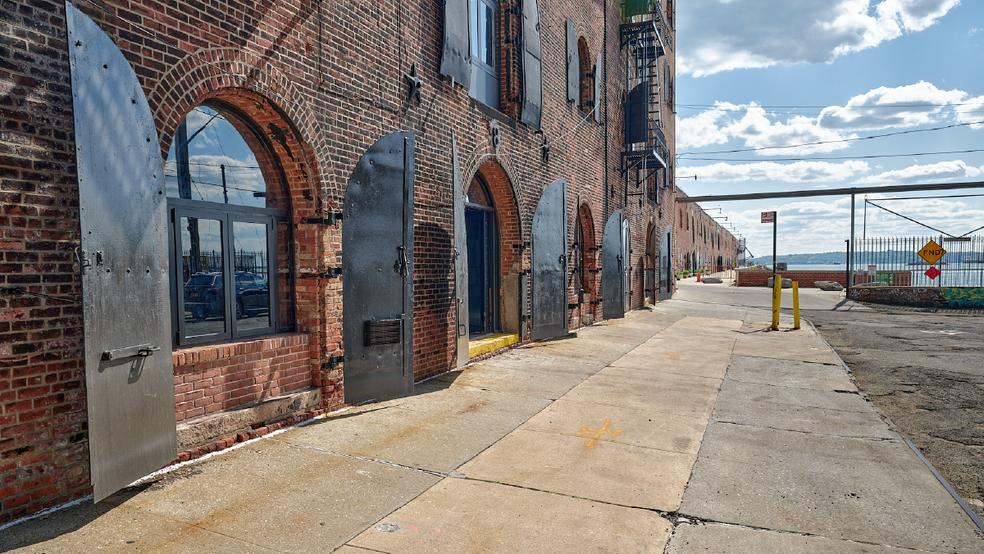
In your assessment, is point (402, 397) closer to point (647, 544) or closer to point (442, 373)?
point (442, 373)

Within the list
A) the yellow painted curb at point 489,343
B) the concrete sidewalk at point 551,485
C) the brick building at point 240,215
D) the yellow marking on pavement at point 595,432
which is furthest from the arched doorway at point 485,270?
the yellow marking on pavement at point 595,432

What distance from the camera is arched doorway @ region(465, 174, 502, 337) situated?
975 cm

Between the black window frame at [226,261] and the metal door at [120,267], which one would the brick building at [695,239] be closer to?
the black window frame at [226,261]

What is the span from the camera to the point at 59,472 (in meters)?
3.38

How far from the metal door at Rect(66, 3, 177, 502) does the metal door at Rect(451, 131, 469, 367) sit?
12.4 ft

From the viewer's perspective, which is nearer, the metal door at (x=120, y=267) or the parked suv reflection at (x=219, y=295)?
the metal door at (x=120, y=267)

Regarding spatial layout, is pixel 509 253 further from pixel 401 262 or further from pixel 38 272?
pixel 38 272

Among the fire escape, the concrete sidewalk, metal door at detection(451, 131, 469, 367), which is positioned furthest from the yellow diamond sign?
metal door at detection(451, 131, 469, 367)

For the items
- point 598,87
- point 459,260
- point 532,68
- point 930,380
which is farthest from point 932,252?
point 459,260

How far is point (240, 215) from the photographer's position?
498cm

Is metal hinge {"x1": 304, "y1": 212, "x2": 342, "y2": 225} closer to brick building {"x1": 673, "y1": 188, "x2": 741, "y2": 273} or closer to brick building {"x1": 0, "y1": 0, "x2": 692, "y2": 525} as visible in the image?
brick building {"x1": 0, "y1": 0, "x2": 692, "y2": 525}

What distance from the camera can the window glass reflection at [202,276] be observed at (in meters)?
4.53

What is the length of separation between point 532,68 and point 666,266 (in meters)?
14.2

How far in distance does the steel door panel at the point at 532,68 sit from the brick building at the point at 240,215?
49mm
